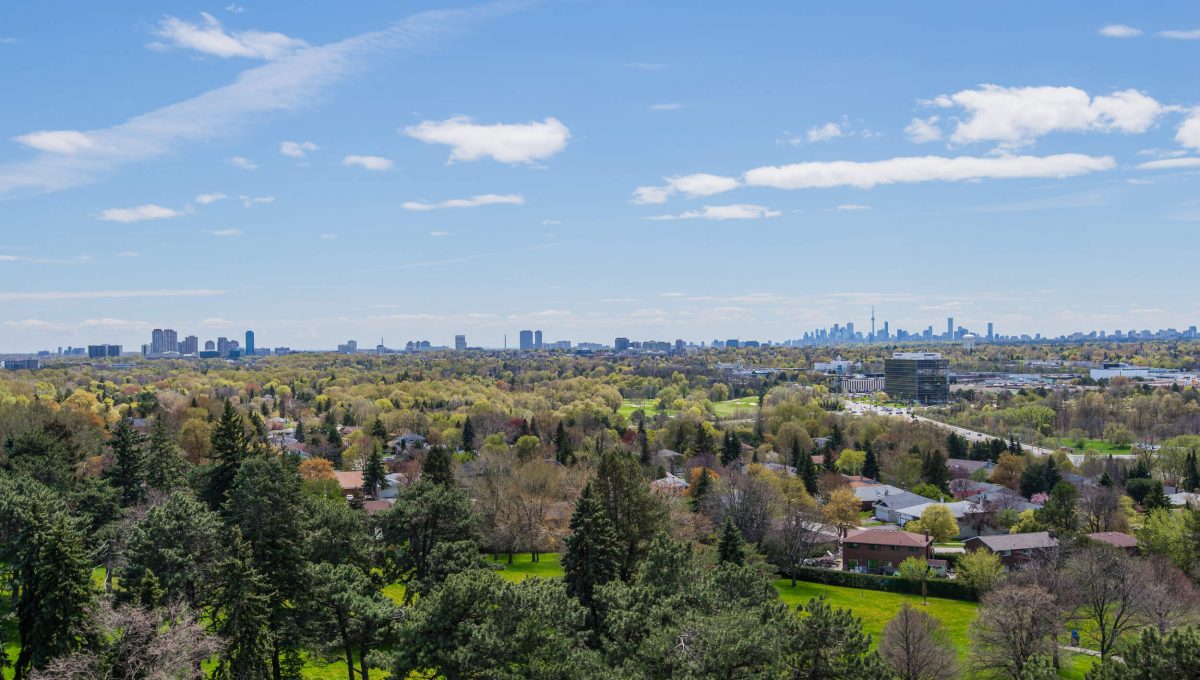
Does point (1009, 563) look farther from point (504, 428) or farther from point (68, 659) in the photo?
point (504, 428)

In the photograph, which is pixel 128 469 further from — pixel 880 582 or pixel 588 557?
pixel 880 582

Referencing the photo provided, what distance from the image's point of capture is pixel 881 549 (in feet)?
153

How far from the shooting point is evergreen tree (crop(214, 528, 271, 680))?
20.5m

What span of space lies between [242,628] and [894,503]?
48.0m

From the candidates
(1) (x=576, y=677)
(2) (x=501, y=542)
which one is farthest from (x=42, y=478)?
(1) (x=576, y=677)

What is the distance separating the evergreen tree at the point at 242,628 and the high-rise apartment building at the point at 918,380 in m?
145

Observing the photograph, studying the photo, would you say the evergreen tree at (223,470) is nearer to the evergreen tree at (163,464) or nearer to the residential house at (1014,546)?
the evergreen tree at (163,464)

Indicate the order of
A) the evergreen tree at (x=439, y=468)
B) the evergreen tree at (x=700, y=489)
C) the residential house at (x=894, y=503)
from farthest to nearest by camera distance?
the residential house at (x=894, y=503), the evergreen tree at (x=700, y=489), the evergreen tree at (x=439, y=468)

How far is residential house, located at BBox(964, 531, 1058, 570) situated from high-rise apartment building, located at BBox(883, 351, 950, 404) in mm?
110463

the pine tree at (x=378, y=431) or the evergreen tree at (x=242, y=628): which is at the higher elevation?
the evergreen tree at (x=242, y=628)

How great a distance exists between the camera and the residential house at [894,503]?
5725 centimetres

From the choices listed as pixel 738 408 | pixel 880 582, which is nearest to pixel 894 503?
pixel 880 582

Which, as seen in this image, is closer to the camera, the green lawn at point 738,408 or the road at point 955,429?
the road at point 955,429

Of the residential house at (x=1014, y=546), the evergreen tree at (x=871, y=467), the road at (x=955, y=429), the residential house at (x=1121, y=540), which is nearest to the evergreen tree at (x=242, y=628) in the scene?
the residential house at (x=1014, y=546)
